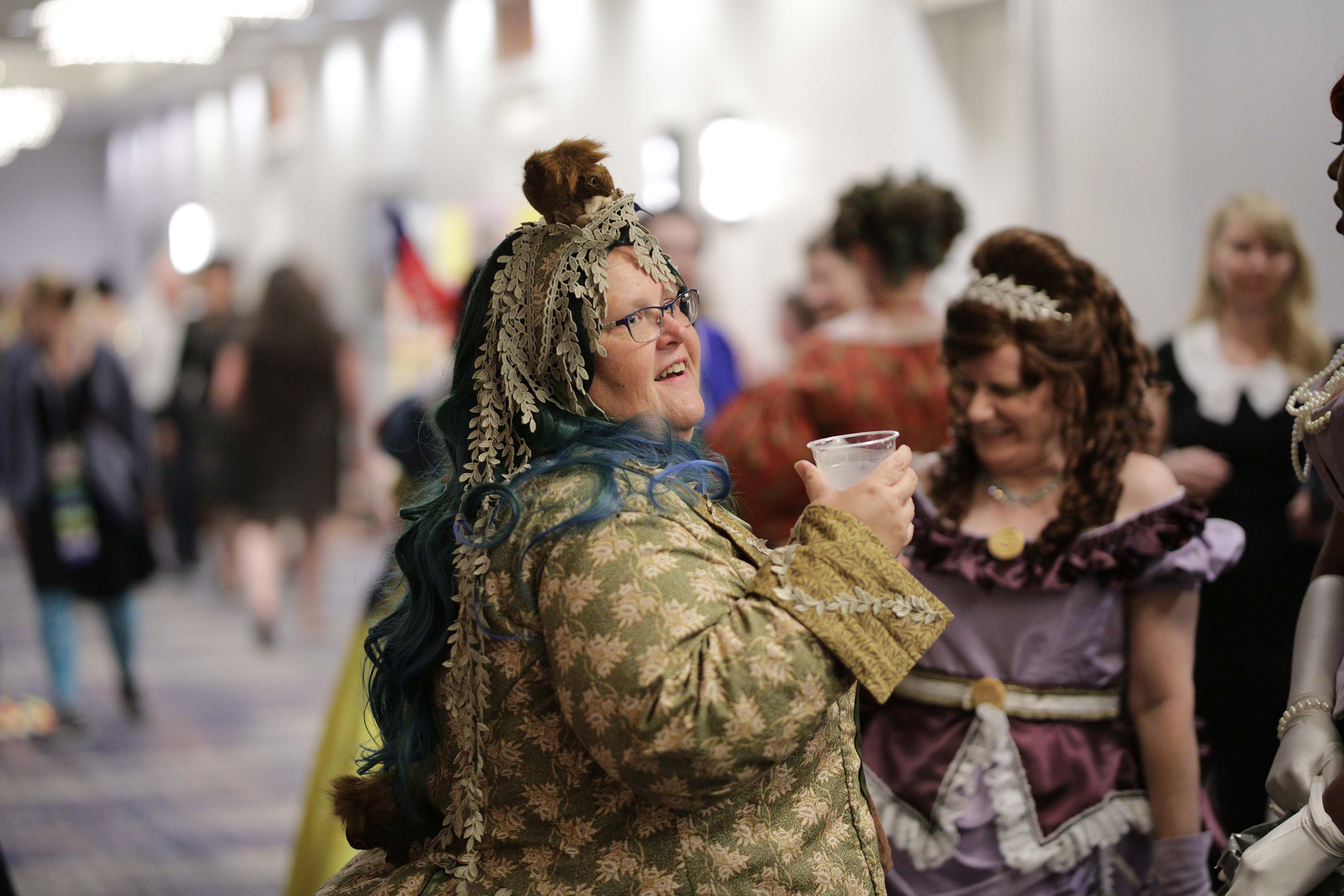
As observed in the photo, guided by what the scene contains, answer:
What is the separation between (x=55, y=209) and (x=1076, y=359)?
1956cm

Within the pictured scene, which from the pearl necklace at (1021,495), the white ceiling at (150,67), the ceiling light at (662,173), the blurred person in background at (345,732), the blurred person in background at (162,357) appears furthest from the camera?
the white ceiling at (150,67)

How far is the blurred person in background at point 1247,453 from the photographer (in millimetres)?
2785

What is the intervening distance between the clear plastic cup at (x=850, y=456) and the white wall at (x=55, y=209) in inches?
748

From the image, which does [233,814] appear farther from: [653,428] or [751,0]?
[751,0]

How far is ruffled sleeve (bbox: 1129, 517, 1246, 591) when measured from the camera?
1.90m

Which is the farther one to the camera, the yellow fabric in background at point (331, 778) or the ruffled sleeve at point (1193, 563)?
the yellow fabric in background at point (331, 778)

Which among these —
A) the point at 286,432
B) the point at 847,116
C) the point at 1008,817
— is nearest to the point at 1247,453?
the point at 1008,817

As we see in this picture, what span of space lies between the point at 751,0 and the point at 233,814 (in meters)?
5.00

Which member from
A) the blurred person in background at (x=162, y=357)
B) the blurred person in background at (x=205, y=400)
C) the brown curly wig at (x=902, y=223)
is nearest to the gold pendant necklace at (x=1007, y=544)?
the brown curly wig at (x=902, y=223)

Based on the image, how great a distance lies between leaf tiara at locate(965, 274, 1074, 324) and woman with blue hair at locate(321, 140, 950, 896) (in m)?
0.62

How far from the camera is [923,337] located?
3.11 m

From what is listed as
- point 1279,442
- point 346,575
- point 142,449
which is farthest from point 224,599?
point 1279,442

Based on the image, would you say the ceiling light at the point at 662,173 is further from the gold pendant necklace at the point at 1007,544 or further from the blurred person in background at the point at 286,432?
the gold pendant necklace at the point at 1007,544

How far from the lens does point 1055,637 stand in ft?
6.47
